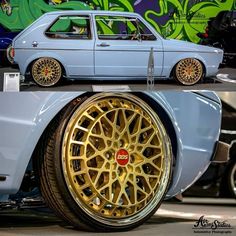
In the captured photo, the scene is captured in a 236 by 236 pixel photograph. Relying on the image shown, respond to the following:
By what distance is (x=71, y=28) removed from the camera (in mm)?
2631

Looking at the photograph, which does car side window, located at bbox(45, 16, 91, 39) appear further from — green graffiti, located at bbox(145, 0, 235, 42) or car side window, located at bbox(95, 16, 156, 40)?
green graffiti, located at bbox(145, 0, 235, 42)

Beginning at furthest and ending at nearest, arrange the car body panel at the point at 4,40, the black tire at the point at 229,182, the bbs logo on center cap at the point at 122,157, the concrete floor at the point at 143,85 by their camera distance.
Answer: the black tire at the point at 229,182
the bbs logo on center cap at the point at 122,157
the concrete floor at the point at 143,85
the car body panel at the point at 4,40

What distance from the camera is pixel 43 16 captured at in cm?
263

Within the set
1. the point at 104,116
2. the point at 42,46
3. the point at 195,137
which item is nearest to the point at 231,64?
the point at 195,137

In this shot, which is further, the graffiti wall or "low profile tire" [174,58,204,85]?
"low profile tire" [174,58,204,85]

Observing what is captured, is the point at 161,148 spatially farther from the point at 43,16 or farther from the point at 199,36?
the point at 43,16

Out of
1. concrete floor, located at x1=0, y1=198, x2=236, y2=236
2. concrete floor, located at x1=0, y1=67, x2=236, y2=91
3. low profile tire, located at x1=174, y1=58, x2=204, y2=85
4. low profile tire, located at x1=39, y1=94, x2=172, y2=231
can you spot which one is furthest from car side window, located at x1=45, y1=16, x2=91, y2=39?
concrete floor, located at x1=0, y1=198, x2=236, y2=236

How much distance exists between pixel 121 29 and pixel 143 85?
0.97 feet

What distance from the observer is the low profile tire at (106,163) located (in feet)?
9.11

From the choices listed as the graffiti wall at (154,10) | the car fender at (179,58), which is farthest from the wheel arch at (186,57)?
the graffiti wall at (154,10)

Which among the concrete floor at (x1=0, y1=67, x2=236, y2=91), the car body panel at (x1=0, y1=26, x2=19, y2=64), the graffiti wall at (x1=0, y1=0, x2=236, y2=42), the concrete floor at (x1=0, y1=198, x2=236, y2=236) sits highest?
the graffiti wall at (x1=0, y1=0, x2=236, y2=42)

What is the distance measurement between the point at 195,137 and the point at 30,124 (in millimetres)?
859

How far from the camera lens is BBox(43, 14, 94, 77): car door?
2.61 m

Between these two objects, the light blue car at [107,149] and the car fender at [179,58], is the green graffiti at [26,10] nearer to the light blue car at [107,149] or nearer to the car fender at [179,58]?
the light blue car at [107,149]
